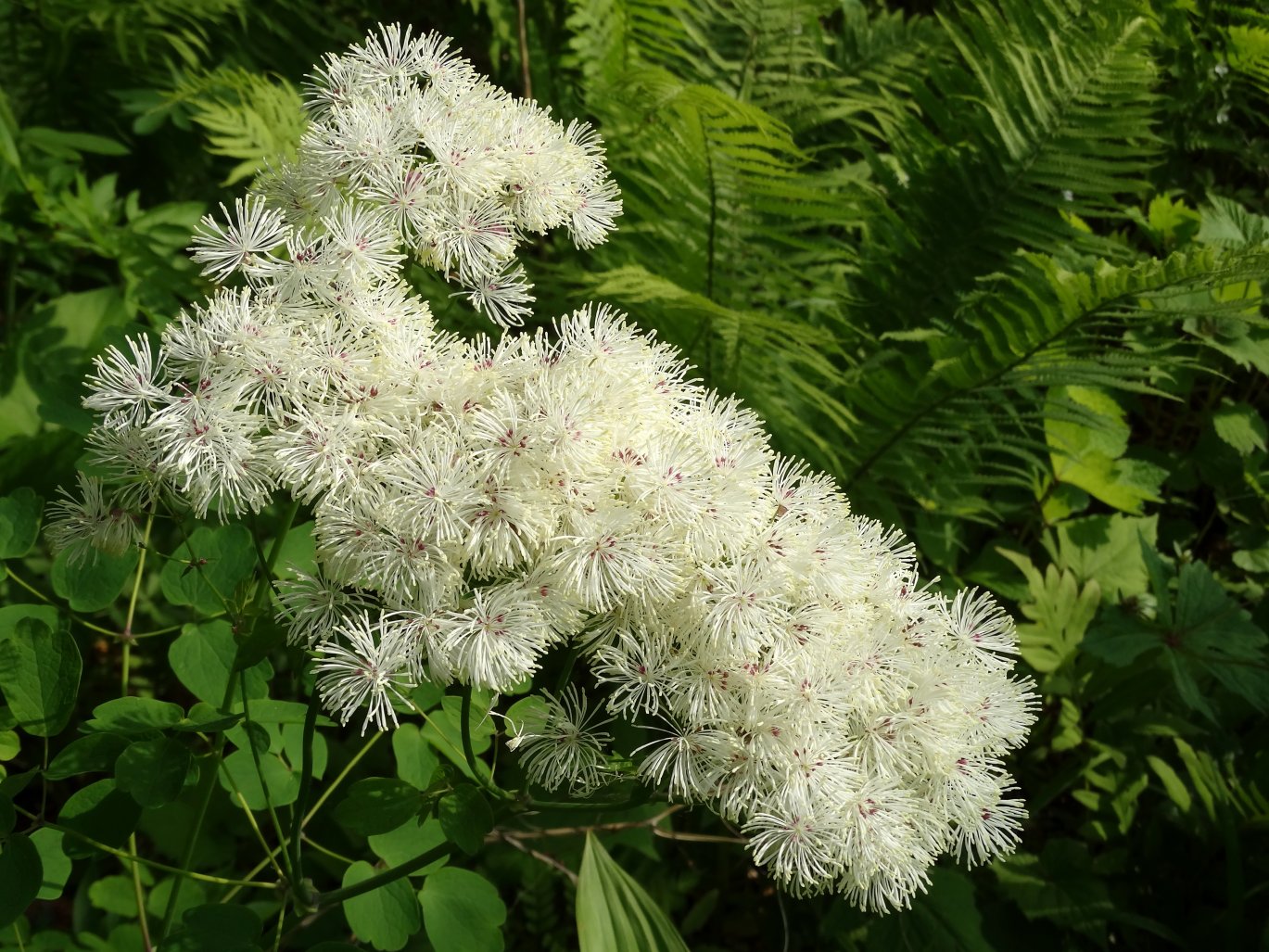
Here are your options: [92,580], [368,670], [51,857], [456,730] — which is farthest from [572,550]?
[51,857]

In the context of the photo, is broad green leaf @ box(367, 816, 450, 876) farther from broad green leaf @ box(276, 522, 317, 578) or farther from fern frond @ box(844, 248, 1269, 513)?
fern frond @ box(844, 248, 1269, 513)

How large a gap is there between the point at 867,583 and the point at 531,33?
151cm

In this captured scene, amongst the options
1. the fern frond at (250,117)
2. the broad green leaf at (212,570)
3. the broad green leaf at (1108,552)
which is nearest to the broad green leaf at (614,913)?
the broad green leaf at (212,570)

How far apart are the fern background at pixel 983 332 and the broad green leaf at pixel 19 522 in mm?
346

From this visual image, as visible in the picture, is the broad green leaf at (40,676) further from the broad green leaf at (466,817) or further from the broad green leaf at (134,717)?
the broad green leaf at (466,817)

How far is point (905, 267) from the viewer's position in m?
1.74

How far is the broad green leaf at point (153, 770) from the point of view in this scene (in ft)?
2.57

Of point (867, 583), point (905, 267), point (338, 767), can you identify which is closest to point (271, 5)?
point (905, 267)

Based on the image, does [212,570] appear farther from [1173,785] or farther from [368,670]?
[1173,785]

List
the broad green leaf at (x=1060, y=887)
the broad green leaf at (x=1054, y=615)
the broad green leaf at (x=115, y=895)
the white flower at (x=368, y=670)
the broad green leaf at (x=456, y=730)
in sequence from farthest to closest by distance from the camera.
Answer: the broad green leaf at (x=1054, y=615) < the broad green leaf at (x=1060, y=887) < the broad green leaf at (x=115, y=895) < the broad green leaf at (x=456, y=730) < the white flower at (x=368, y=670)

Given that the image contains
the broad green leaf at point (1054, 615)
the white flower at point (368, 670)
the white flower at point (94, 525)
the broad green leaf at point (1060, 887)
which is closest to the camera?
the white flower at point (368, 670)

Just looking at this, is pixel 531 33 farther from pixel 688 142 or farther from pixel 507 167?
pixel 507 167

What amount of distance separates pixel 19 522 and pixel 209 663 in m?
0.21

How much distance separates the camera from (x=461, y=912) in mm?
918
